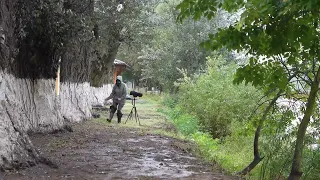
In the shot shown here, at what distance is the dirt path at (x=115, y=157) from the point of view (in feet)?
26.8

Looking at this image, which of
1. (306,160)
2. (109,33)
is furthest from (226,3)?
(109,33)

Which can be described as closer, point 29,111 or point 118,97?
point 29,111

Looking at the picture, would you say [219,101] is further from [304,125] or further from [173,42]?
[173,42]

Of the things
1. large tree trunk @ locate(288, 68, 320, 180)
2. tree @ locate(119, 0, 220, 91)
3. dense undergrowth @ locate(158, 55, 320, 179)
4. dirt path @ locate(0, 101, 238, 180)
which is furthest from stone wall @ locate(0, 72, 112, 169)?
tree @ locate(119, 0, 220, 91)

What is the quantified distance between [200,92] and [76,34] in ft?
26.7

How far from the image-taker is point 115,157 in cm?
1035

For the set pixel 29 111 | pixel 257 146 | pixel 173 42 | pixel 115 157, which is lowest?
pixel 115 157

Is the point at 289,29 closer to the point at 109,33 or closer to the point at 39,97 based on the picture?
the point at 39,97

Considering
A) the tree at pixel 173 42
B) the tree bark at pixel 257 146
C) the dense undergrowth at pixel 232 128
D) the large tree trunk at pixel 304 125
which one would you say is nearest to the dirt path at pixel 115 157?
the tree bark at pixel 257 146

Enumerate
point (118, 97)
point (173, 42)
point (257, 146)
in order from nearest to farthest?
point (257, 146) → point (118, 97) → point (173, 42)

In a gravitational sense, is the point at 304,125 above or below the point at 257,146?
above

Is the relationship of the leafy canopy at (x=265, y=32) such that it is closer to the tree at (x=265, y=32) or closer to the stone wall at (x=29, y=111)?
the tree at (x=265, y=32)

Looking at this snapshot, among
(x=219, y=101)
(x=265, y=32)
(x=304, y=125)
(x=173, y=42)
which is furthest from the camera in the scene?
(x=173, y=42)

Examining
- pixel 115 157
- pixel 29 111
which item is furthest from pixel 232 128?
pixel 29 111
